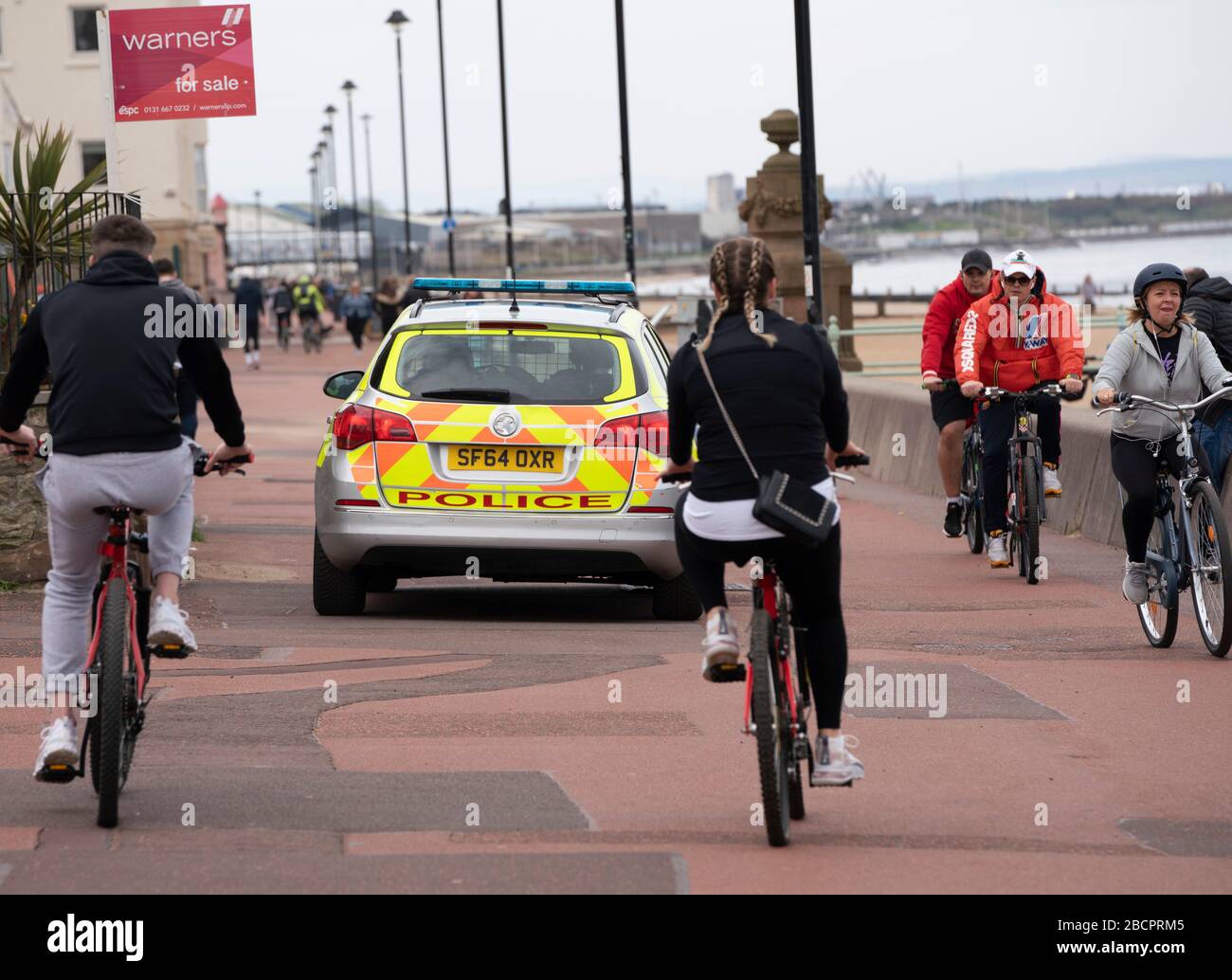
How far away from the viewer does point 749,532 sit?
5.96 metres

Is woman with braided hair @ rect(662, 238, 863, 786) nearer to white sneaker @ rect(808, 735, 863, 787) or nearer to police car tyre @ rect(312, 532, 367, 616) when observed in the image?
white sneaker @ rect(808, 735, 863, 787)

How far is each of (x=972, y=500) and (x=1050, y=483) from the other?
97cm

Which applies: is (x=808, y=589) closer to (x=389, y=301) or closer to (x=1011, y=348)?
(x=1011, y=348)

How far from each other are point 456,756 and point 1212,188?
18837cm

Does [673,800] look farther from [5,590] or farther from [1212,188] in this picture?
[1212,188]

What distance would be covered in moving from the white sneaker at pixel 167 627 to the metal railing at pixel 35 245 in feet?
19.1

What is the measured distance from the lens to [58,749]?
6113mm

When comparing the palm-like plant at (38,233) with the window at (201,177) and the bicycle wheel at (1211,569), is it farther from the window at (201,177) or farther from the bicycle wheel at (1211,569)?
the window at (201,177)

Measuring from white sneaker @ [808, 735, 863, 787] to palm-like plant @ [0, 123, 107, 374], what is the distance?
22.6 ft

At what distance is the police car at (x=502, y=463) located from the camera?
10023 mm

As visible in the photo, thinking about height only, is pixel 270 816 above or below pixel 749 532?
below

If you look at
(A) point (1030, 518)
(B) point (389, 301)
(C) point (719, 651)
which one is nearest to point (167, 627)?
A: (C) point (719, 651)
